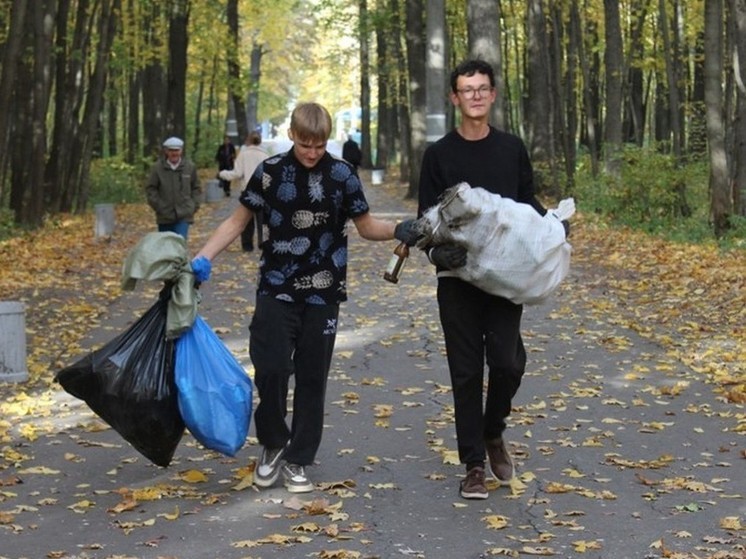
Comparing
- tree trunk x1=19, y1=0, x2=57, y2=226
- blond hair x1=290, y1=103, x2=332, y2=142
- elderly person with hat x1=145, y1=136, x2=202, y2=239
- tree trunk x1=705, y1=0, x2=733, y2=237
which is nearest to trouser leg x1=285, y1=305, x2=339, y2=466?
blond hair x1=290, y1=103, x2=332, y2=142

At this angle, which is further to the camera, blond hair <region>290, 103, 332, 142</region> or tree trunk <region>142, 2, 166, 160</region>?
tree trunk <region>142, 2, 166, 160</region>

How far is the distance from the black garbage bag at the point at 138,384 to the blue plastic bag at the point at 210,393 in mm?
87

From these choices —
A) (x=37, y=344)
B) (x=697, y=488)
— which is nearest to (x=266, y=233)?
(x=697, y=488)

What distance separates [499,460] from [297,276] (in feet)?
4.60

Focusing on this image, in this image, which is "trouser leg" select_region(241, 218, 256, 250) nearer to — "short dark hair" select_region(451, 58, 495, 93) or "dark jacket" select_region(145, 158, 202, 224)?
"dark jacket" select_region(145, 158, 202, 224)

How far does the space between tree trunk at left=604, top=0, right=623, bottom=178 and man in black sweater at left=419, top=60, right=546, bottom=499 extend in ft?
67.3

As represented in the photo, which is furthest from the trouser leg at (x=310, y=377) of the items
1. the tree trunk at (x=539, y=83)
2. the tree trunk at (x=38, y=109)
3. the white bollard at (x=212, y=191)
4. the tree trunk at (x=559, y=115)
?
the white bollard at (x=212, y=191)

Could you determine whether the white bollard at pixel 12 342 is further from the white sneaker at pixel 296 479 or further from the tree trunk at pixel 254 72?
the tree trunk at pixel 254 72

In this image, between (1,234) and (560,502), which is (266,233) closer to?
(560,502)

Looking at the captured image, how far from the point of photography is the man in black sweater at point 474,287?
689 cm

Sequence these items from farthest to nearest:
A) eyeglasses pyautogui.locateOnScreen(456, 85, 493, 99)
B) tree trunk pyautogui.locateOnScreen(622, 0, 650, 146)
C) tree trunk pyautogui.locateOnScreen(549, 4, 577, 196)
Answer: tree trunk pyautogui.locateOnScreen(622, 0, 650, 146)
tree trunk pyautogui.locateOnScreen(549, 4, 577, 196)
eyeglasses pyautogui.locateOnScreen(456, 85, 493, 99)

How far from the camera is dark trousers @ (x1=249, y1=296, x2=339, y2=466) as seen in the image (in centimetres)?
711

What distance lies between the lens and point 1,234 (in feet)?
80.4

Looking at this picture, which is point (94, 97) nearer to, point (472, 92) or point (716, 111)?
point (716, 111)
